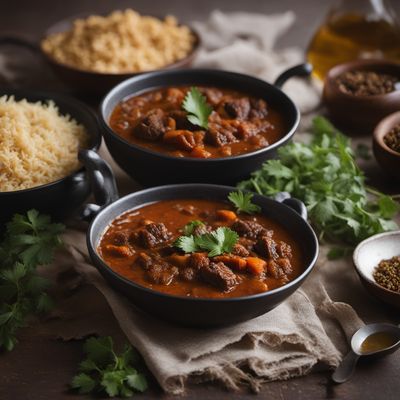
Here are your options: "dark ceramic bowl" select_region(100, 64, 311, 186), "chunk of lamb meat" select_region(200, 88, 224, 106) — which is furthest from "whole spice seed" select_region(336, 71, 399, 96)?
"chunk of lamb meat" select_region(200, 88, 224, 106)

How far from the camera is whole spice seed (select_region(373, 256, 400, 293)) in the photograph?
11.2ft

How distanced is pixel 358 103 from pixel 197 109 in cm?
130

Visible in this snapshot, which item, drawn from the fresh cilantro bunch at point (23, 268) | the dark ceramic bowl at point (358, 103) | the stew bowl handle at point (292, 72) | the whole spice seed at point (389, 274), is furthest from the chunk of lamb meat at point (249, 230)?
the dark ceramic bowl at point (358, 103)

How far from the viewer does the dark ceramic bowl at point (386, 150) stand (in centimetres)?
426

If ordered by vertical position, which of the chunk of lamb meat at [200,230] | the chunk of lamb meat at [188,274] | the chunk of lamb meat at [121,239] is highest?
the chunk of lamb meat at [200,230]

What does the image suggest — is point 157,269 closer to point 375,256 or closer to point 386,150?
point 375,256

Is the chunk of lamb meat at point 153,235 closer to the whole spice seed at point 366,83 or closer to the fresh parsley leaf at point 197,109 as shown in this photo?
the fresh parsley leaf at point 197,109

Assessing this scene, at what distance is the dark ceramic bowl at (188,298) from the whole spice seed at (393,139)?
3.42ft

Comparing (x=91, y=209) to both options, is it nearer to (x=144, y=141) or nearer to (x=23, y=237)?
(x=23, y=237)

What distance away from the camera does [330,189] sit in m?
4.03

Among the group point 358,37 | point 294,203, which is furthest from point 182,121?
point 358,37

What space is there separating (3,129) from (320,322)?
1856 millimetres

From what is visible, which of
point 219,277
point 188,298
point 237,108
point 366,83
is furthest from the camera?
point 366,83

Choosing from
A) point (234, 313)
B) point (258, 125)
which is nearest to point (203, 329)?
point (234, 313)
